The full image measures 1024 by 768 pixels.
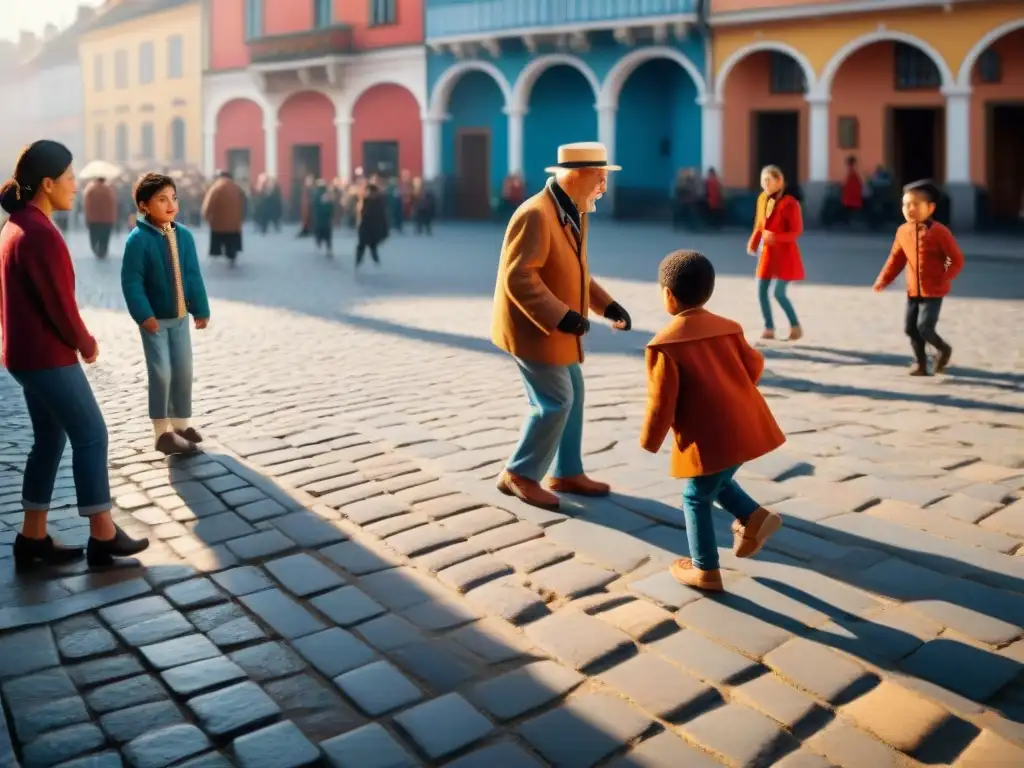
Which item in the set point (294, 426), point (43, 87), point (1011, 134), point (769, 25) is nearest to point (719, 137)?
point (769, 25)

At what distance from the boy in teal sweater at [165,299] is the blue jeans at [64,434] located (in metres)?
1.49

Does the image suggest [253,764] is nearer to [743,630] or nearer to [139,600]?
[139,600]

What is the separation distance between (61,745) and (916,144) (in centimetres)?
2585

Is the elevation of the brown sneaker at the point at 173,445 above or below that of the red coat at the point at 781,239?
below

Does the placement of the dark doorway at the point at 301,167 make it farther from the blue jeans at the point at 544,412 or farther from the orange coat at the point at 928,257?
the blue jeans at the point at 544,412

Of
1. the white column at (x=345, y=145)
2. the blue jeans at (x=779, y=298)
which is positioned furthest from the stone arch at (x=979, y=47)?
the white column at (x=345, y=145)

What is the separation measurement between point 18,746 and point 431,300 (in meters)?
10.8

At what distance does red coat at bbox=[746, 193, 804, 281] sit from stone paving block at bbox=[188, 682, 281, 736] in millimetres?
7373

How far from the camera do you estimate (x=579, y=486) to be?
18.0ft

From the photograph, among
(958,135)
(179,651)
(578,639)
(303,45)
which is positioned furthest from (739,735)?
(303,45)

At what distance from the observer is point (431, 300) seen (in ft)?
45.5

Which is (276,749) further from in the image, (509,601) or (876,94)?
(876,94)

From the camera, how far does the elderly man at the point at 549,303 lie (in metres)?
→ 4.98

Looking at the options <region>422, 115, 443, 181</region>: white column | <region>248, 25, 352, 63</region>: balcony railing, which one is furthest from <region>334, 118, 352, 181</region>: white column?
<region>422, 115, 443, 181</region>: white column
